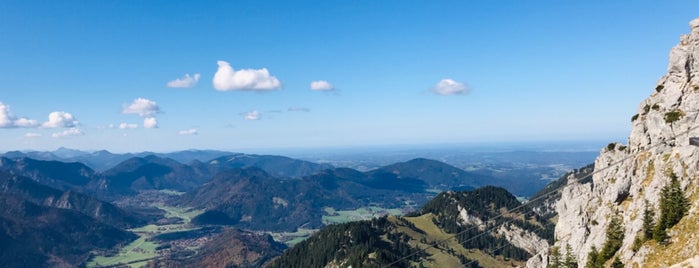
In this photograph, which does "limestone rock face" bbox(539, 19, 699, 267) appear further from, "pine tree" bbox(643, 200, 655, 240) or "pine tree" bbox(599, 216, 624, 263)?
"pine tree" bbox(643, 200, 655, 240)

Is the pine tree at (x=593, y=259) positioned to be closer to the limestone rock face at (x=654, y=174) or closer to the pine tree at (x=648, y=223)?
the limestone rock face at (x=654, y=174)

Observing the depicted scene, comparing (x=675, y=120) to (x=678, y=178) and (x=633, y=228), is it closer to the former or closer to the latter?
(x=678, y=178)

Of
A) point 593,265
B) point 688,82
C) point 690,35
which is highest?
point 690,35

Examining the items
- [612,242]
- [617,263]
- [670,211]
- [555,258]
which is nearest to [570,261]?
[555,258]

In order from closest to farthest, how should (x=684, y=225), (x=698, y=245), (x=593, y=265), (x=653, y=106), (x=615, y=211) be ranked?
(x=698, y=245) → (x=684, y=225) → (x=593, y=265) → (x=615, y=211) → (x=653, y=106)

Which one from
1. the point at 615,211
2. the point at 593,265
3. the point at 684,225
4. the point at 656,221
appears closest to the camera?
the point at 684,225

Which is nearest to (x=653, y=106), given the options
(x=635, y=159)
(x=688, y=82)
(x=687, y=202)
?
(x=688, y=82)

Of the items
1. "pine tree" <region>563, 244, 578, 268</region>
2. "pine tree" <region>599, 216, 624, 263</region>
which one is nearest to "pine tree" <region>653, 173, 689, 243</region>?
"pine tree" <region>599, 216, 624, 263</region>

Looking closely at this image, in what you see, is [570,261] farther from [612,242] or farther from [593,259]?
[612,242]
